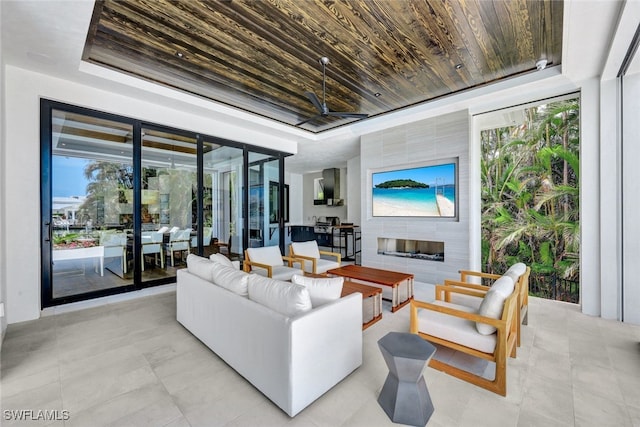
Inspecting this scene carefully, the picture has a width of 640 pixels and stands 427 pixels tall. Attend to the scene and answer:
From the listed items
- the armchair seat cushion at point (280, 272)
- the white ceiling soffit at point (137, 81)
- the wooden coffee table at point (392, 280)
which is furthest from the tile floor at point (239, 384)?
the white ceiling soffit at point (137, 81)

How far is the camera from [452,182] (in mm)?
4586

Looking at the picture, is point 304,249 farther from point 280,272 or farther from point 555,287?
point 555,287

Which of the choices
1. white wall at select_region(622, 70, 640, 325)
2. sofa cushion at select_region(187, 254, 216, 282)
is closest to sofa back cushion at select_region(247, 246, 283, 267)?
sofa cushion at select_region(187, 254, 216, 282)

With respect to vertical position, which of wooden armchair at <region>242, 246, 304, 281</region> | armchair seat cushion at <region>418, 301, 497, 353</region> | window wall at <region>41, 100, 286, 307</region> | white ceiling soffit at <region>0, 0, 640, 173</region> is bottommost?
armchair seat cushion at <region>418, 301, 497, 353</region>

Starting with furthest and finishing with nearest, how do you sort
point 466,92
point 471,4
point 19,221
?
1. point 466,92
2. point 19,221
3. point 471,4

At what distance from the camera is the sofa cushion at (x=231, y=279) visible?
2182 mm

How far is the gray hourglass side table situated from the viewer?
162 centimetres

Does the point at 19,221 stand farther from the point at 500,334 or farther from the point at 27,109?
the point at 500,334

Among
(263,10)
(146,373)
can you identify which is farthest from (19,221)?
(263,10)

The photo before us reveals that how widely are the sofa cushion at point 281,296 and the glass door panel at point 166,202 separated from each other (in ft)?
10.6

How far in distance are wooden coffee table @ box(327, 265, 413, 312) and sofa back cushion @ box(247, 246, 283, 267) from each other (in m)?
1.01

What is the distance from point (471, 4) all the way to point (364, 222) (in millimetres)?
3949

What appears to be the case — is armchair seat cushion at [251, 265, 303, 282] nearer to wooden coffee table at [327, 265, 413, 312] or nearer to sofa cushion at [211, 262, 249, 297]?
wooden coffee table at [327, 265, 413, 312]

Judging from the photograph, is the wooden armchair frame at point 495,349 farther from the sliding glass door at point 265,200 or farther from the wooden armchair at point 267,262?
the sliding glass door at point 265,200
